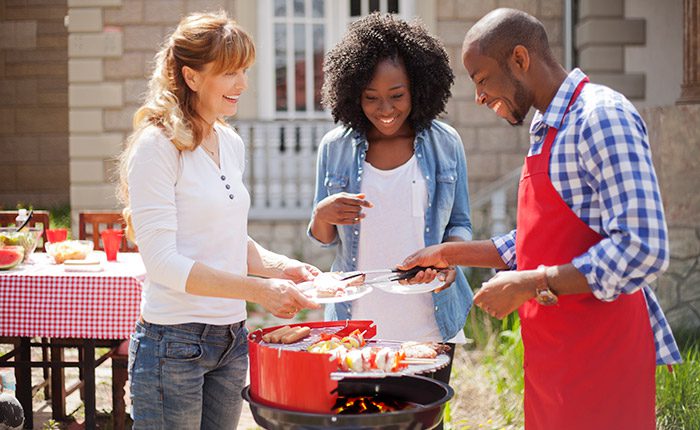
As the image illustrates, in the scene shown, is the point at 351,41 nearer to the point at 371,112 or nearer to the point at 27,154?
the point at 371,112

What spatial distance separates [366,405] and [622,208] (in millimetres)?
756

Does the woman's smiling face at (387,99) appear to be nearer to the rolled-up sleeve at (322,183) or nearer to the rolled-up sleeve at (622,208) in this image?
the rolled-up sleeve at (322,183)

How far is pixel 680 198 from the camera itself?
5.99 meters

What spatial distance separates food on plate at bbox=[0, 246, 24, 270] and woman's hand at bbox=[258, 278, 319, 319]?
2483 millimetres

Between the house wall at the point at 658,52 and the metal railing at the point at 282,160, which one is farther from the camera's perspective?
the metal railing at the point at 282,160

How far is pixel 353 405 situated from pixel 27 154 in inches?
607

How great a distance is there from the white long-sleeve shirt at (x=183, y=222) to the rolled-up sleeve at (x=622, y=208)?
3.42 feet

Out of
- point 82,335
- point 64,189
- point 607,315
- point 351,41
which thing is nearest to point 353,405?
point 607,315

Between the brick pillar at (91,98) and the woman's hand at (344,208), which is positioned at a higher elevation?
the brick pillar at (91,98)

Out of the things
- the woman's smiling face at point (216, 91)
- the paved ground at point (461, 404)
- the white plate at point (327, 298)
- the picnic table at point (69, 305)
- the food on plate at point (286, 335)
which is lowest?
the paved ground at point (461, 404)

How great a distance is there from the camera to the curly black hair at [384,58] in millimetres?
3170

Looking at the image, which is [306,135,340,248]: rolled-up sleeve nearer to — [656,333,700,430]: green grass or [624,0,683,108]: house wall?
[656,333,700,430]: green grass

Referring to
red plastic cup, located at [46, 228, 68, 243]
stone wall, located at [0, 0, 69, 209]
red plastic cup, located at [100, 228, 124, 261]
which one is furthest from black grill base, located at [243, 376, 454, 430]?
stone wall, located at [0, 0, 69, 209]

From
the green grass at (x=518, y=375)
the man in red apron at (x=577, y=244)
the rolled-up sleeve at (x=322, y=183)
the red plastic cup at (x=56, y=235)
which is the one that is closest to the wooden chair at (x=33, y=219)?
the red plastic cup at (x=56, y=235)
